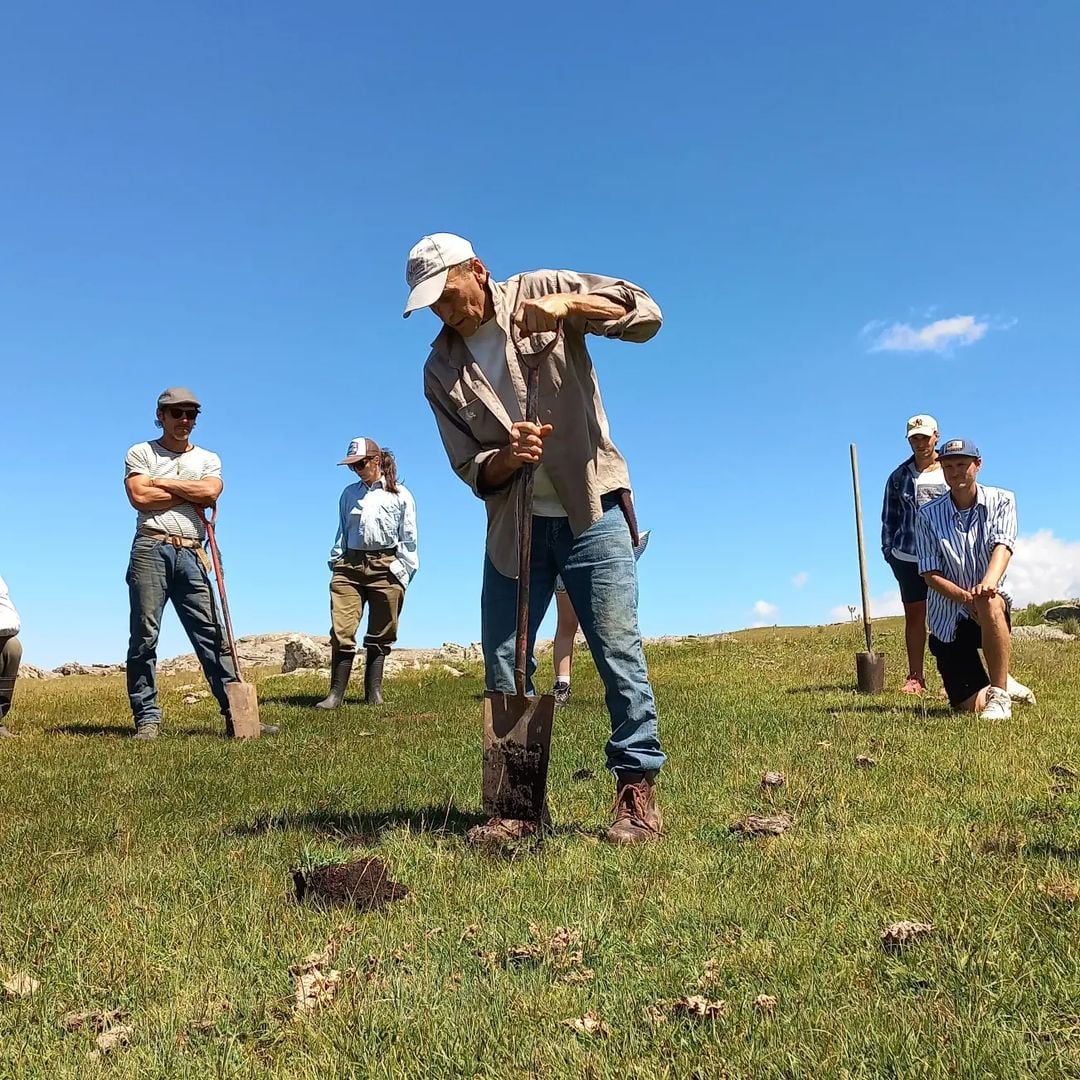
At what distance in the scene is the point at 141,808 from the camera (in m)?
5.68

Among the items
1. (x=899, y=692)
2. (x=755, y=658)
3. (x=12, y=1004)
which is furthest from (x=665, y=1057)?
(x=755, y=658)

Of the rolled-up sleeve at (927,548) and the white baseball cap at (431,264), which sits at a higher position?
the white baseball cap at (431,264)

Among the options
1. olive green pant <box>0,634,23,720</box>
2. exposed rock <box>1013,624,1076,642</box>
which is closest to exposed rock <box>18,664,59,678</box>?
olive green pant <box>0,634,23,720</box>

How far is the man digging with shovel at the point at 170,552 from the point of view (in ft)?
29.2

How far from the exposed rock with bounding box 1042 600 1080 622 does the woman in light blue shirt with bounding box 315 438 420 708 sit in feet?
55.8

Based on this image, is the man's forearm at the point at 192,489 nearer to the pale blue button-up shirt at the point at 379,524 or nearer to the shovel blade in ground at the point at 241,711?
the shovel blade in ground at the point at 241,711

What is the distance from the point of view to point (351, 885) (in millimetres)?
3654

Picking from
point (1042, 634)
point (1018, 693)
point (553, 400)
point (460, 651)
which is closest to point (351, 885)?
point (553, 400)

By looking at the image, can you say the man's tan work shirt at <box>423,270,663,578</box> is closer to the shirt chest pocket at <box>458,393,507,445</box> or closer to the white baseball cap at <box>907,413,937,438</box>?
the shirt chest pocket at <box>458,393,507,445</box>

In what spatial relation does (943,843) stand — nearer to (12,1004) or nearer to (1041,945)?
(1041,945)

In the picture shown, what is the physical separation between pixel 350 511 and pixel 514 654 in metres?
7.05

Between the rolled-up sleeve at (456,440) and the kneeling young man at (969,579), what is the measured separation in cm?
504

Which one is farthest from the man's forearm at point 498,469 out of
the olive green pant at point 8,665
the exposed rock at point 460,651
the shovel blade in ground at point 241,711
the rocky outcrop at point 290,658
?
the exposed rock at point 460,651

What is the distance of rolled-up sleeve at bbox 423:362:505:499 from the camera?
4707mm
